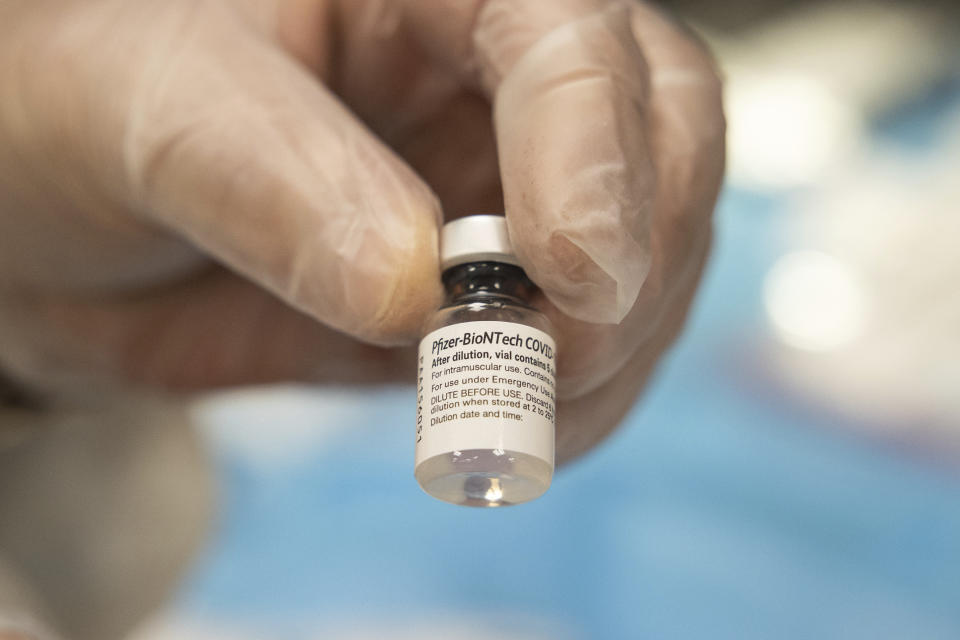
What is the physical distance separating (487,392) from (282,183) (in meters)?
0.28

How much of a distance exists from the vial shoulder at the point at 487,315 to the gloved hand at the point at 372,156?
0.03 meters

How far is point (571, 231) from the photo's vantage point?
65 cm

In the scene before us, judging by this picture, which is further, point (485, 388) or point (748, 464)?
point (748, 464)

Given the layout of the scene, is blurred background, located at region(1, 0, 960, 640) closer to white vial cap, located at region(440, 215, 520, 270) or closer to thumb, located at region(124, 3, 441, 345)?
thumb, located at region(124, 3, 441, 345)

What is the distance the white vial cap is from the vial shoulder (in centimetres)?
4

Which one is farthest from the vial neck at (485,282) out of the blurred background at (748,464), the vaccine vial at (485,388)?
the blurred background at (748,464)

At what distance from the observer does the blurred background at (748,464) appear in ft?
5.11

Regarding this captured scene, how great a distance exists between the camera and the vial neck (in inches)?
27.2

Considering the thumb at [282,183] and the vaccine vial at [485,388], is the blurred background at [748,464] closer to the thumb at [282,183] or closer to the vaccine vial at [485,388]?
the thumb at [282,183]

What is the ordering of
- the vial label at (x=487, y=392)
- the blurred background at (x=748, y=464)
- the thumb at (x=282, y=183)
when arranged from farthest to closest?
1. the blurred background at (x=748, y=464)
2. the thumb at (x=282, y=183)
3. the vial label at (x=487, y=392)

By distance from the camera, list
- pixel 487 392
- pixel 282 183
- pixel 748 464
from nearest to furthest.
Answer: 1. pixel 487 392
2. pixel 282 183
3. pixel 748 464

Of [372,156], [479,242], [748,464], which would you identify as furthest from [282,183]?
[748,464]

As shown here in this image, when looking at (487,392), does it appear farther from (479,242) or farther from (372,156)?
(372,156)

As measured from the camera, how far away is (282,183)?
74 centimetres
